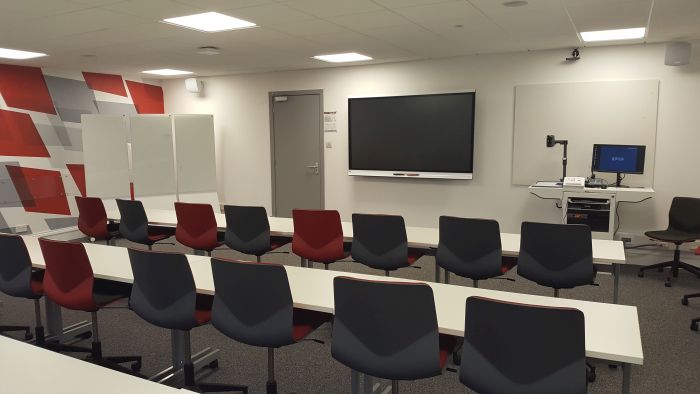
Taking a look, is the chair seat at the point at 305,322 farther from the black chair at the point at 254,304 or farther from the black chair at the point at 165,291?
the black chair at the point at 165,291

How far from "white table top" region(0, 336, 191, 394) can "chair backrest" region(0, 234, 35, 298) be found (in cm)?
163

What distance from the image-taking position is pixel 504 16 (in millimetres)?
4301

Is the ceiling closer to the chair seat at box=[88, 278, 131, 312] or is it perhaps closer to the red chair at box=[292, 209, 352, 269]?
the red chair at box=[292, 209, 352, 269]

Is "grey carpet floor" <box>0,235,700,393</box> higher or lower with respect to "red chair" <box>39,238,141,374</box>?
lower

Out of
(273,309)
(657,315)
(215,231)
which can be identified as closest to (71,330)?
(215,231)

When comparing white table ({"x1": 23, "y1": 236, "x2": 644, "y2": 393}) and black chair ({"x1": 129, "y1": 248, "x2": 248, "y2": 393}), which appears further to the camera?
black chair ({"x1": 129, "y1": 248, "x2": 248, "y2": 393})

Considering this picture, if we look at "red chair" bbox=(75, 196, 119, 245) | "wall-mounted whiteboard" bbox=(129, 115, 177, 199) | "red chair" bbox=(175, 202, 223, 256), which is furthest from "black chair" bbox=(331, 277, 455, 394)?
"wall-mounted whiteboard" bbox=(129, 115, 177, 199)

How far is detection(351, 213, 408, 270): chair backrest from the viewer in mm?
3750

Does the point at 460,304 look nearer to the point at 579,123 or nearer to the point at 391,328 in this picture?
the point at 391,328

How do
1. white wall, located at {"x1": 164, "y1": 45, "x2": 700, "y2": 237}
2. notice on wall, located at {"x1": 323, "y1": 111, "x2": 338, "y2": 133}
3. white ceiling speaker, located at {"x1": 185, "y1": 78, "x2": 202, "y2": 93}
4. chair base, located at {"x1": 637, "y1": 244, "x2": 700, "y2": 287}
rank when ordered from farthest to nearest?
1. white ceiling speaker, located at {"x1": 185, "y1": 78, "x2": 202, "y2": 93}
2. notice on wall, located at {"x1": 323, "y1": 111, "x2": 338, "y2": 133}
3. white wall, located at {"x1": 164, "y1": 45, "x2": 700, "y2": 237}
4. chair base, located at {"x1": 637, "y1": 244, "x2": 700, "y2": 287}

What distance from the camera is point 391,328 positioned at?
2.11 meters

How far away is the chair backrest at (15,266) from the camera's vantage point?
128 inches

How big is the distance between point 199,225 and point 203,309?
170cm

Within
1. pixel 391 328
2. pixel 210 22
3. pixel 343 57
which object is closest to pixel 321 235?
pixel 391 328
